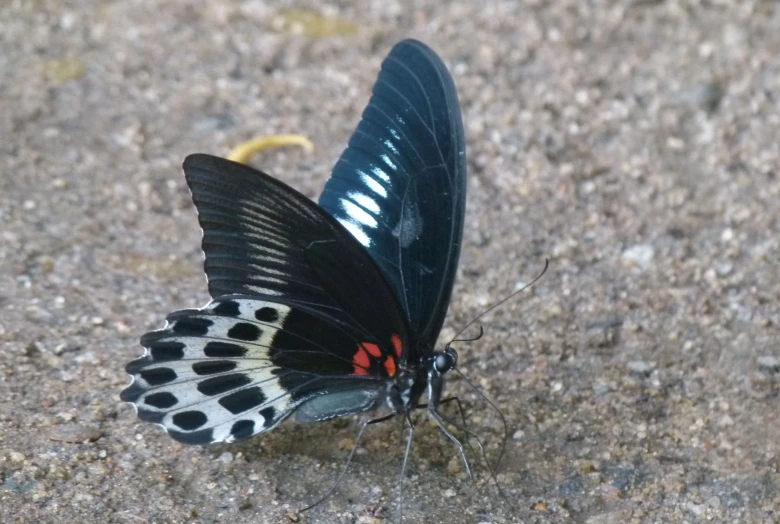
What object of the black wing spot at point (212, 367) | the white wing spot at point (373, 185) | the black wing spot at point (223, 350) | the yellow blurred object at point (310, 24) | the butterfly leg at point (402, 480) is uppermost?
the yellow blurred object at point (310, 24)

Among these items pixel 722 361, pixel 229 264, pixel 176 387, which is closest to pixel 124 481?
pixel 176 387

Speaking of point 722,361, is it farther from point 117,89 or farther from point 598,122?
point 117,89

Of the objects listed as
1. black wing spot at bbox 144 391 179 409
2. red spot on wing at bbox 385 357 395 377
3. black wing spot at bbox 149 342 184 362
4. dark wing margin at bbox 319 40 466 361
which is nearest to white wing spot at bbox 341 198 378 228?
dark wing margin at bbox 319 40 466 361

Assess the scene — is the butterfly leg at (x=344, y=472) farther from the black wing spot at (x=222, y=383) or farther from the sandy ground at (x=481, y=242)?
the black wing spot at (x=222, y=383)

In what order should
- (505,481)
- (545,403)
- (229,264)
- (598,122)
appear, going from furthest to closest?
1. (598,122)
2. (545,403)
3. (505,481)
4. (229,264)

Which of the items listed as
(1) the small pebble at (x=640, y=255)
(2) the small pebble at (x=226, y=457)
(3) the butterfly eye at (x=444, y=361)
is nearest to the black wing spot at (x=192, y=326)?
(2) the small pebble at (x=226, y=457)

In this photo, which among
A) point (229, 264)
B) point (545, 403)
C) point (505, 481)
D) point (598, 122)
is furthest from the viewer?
point (598, 122)

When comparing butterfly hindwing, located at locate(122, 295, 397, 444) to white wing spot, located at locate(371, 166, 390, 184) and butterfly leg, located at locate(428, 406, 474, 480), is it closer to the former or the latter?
butterfly leg, located at locate(428, 406, 474, 480)
